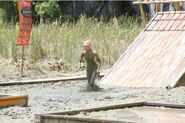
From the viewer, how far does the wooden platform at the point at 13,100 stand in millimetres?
9234

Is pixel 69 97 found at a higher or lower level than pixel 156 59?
lower

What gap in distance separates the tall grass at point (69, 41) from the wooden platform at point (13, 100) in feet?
22.3

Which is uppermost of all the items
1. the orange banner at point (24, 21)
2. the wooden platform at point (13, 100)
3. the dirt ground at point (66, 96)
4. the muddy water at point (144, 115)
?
the orange banner at point (24, 21)

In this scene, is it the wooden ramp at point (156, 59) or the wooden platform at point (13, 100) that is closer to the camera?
the wooden platform at point (13, 100)

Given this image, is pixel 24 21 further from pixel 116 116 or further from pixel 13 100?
pixel 116 116

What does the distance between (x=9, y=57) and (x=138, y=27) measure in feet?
17.2

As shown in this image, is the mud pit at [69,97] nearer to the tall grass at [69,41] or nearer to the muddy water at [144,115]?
the muddy water at [144,115]

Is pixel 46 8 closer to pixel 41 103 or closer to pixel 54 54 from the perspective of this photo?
pixel 54 54

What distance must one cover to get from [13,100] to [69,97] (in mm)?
1685

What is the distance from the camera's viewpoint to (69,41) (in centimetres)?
1745

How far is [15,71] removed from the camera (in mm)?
15258

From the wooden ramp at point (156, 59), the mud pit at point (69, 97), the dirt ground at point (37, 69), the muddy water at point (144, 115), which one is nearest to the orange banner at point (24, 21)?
the dirt ground at point (37, 69)

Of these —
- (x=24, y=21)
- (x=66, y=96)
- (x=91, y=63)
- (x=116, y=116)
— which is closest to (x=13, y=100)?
(x=66, y=96)

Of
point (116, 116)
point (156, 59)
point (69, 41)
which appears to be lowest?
point (69, 41)
